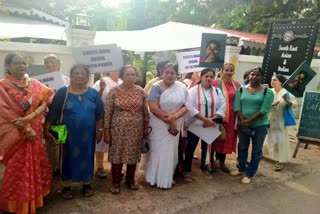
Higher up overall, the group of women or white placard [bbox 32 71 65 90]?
white placard [bbox 32 71 65 90]

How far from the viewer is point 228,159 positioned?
565 centimetres

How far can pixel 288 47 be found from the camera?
6.78 metres

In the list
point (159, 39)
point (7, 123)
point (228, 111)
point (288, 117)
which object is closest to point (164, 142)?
point (228, 111)

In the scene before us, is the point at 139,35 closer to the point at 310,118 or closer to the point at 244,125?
the point at 310,118

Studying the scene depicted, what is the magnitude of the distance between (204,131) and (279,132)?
71.3 inches

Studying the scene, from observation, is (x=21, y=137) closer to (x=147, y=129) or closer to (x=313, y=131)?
(x=147, y=129)

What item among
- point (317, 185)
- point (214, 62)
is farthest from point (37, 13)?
point (317, 185)

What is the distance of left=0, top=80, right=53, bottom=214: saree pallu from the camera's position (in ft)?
9.82

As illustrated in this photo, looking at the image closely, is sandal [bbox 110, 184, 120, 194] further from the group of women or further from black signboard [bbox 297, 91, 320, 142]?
black signboard [bbox 297, 91, 320, 142]

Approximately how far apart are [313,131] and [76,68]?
16.3 feet

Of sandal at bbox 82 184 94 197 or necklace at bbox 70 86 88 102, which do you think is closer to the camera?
necklace at bbox 70 86 88 102

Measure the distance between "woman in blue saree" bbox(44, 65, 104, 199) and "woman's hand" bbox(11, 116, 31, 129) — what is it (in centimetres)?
40

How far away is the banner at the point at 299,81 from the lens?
17.2ft

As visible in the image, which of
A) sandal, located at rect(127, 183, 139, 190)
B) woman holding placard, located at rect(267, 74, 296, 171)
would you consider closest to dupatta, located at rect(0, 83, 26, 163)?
sandal, located at rect(127, 183, 139, 190)
